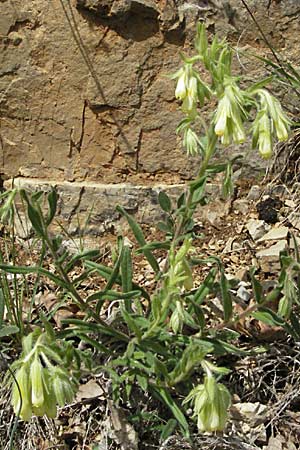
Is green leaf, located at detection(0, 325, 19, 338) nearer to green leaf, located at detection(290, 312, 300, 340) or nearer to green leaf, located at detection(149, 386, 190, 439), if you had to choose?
green leaf, located at detection(149, 386, 190, 439)

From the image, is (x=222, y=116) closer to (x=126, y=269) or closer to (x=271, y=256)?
(x=126, y=269)

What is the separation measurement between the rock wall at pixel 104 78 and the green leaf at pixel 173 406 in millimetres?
1245

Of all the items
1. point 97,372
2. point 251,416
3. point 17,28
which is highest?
point 17,28

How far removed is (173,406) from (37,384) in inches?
24.4

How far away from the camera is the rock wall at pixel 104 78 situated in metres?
3.49

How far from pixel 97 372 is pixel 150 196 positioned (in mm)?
1086

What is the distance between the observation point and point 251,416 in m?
2.83

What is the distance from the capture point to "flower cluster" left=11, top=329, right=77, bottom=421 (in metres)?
2.23

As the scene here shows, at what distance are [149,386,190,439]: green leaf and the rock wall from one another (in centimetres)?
125

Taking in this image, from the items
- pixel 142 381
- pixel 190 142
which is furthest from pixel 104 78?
pixel 142 381

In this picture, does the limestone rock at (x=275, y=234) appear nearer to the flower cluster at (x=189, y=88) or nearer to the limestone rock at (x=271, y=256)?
the limestone rock at (x=271, y=256)

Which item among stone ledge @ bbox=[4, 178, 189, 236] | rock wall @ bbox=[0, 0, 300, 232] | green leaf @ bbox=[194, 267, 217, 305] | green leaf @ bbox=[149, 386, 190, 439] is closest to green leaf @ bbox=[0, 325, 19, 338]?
green leaf @ bbox=[149, 386, 190, 439]

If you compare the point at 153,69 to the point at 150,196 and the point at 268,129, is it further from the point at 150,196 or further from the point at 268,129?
the point at 268,129

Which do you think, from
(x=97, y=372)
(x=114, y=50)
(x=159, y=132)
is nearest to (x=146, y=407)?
(x=97, y=372)
